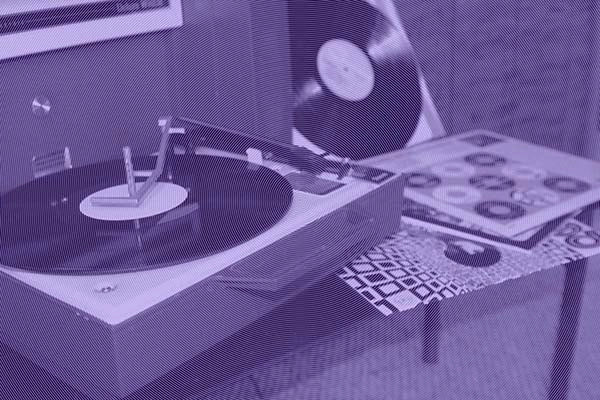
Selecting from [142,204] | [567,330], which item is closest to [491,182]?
[567,330]

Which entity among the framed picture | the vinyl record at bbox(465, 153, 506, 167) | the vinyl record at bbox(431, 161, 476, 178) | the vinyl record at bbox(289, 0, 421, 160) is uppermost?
the framed picture

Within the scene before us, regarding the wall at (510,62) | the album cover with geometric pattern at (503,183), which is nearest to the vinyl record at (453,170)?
the album cover with geometric pattern at (503,183)

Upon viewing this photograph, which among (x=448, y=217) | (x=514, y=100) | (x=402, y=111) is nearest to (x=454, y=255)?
(x=448, y=217)

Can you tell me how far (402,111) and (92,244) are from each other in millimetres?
634

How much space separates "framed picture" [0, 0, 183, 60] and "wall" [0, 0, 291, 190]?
2 cm

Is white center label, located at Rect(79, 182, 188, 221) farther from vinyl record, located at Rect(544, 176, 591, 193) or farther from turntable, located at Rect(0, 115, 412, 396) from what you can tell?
vinyl record, located at Rect(544, 176, 591, 193)

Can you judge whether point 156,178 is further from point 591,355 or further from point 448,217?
point 591,355

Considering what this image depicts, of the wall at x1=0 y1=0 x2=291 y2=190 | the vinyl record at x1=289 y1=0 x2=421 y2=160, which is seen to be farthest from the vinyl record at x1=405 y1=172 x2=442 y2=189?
the wall at x1=0 y1=0 x2=291 y2=190

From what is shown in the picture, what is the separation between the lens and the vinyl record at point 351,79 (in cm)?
A: 106

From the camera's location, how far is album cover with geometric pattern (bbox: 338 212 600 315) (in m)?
0.75

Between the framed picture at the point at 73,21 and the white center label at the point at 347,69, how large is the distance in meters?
0.25

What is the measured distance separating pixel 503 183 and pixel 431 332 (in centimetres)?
43

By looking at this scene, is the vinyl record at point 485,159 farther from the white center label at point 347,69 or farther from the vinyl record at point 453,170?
the white center label at point 347,69

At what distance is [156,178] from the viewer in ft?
2.66
